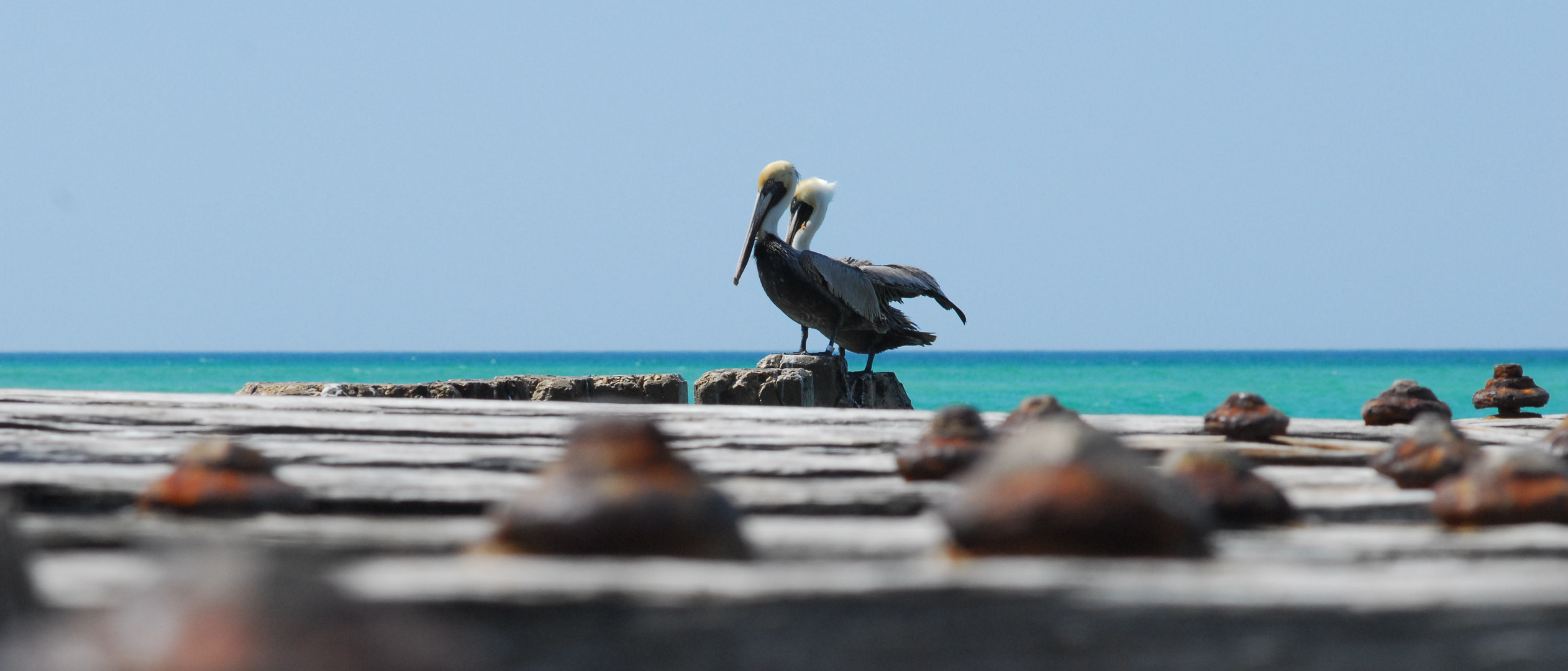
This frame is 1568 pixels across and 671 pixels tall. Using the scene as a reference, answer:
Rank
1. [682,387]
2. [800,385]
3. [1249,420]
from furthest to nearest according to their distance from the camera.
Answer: [800,385] → [682,387] → [1249,420]

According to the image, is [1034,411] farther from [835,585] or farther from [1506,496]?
[835,585]

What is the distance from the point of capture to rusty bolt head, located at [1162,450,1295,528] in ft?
4.40

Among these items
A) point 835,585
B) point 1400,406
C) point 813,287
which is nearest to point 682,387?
point 813,287

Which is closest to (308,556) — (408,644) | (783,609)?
(408,644)

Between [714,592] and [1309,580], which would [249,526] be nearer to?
[714,592]

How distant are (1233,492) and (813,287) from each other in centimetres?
869

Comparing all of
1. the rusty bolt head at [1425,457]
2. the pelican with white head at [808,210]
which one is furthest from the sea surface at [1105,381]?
the rusty bolt head at [1425,457]

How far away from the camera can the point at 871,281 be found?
10.5 meters

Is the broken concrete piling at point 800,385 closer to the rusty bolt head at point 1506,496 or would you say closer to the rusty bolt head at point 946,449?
the rusty bolt head at point 946,449

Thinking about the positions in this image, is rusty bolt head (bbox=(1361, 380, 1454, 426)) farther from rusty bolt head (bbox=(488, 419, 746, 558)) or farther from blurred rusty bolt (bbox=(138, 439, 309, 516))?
blurred rusty bolt (bbox=(138, 439, 309, 516))

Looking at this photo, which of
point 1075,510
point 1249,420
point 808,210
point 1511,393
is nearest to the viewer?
point 1075,510

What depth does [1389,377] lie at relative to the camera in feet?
198

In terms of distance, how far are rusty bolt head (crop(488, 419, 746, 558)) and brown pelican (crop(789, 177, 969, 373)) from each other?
8.80m

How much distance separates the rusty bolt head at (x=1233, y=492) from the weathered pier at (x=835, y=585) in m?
0.03
